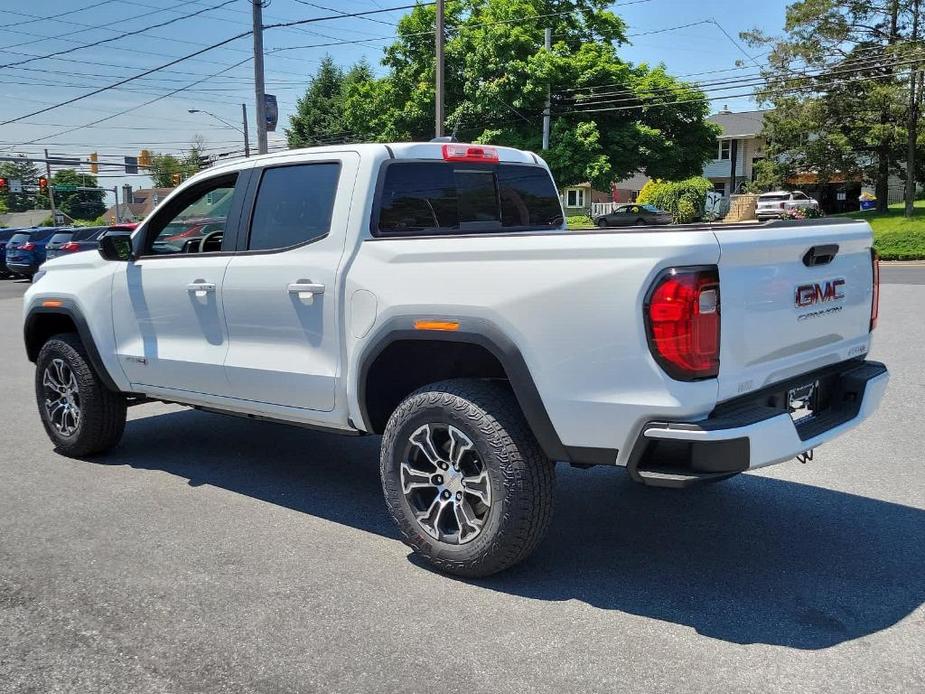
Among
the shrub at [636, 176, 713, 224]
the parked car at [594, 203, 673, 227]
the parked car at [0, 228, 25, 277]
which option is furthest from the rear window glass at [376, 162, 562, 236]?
the shrub at [636, 176, 713, 224]

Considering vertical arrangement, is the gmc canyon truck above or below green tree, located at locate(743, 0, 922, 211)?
below

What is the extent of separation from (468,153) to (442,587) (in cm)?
238

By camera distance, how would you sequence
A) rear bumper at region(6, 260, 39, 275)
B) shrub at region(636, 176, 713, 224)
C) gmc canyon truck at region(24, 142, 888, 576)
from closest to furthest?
1. gmc canyon truck at region(24, 142, 888, 576)
2. rear bumper at region(6, 260, 39, 275)
3. shrub at region(636, 176, 713, 224)

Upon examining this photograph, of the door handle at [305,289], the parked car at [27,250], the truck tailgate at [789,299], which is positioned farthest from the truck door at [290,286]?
the parked car at [27,250]

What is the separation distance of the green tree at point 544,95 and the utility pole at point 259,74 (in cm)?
1447

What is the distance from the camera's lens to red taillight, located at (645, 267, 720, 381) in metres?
3.11

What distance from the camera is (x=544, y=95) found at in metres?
36.8

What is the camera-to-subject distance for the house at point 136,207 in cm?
8943

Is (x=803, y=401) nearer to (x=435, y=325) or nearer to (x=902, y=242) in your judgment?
(x=435, y=325)

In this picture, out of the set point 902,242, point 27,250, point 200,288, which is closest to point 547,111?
point 902,242

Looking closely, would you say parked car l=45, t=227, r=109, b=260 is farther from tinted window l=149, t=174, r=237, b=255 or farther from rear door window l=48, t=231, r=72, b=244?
tinted window l=149, t=174, r=237, b=255

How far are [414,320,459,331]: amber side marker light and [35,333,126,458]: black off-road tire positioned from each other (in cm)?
289

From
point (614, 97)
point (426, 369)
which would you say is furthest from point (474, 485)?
point (614, 97)

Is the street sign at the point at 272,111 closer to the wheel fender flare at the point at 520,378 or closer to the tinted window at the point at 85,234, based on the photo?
the tinted window at the point at 85,234
